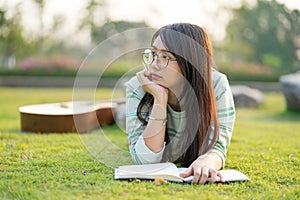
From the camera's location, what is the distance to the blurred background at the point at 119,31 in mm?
15441

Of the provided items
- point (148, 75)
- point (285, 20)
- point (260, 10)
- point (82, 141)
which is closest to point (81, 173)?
point (148, 75)

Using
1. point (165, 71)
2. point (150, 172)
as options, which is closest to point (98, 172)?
point (150, 172)

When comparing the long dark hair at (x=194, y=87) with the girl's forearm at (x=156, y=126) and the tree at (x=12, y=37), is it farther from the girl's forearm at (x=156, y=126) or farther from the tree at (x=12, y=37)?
the tree at (x=12, y=37)

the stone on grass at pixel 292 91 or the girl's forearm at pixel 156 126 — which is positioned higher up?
the girl's forearm at pixel 156 126

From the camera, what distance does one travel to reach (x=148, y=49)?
242cm

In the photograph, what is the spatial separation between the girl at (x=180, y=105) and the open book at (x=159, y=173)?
0.06 metres

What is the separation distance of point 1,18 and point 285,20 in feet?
35.8

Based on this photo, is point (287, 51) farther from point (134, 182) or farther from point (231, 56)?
point (134, 182)

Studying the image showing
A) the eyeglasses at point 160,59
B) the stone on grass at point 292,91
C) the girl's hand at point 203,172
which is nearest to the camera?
the girl's hand at point 203,172

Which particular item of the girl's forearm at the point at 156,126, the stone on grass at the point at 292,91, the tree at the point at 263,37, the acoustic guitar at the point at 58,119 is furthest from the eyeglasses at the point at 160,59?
the tree at the point at 263,37

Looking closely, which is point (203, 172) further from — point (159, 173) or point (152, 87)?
point (152, 87)

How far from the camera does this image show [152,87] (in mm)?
2402

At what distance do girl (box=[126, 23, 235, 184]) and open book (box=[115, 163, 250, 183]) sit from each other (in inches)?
2.2

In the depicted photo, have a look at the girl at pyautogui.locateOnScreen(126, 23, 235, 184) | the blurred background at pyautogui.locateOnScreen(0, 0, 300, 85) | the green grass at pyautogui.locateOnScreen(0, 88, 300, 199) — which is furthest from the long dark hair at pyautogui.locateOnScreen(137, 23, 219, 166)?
the blurred background at pyautogui.locateOnScreen(0, 0, 300, 85)
